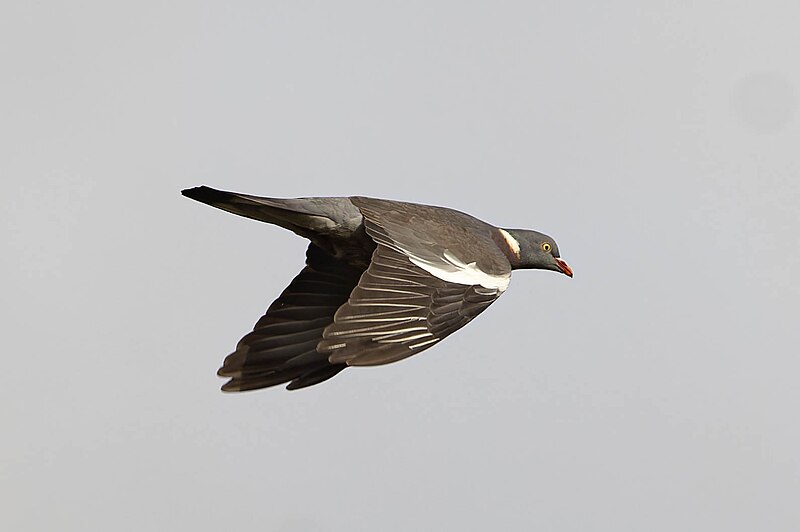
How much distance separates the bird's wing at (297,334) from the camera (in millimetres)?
12672

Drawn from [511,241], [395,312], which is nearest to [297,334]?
[511,241]

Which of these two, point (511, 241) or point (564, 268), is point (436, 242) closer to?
point (511, 241)

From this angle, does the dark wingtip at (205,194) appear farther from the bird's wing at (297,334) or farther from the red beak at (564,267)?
the red beak at (564,267)

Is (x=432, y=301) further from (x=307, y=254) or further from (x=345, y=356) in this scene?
(x=307, y=254)

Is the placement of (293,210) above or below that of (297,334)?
above

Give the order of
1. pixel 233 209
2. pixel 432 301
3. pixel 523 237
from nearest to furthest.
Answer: pixel 432 301, pixel 233 209, pixel 523 237

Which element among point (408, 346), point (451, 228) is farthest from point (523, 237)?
point (408, 346)

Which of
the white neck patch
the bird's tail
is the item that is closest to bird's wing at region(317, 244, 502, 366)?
the bird's tail

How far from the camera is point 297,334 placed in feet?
42.8

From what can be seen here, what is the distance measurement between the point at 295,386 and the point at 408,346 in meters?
2.62

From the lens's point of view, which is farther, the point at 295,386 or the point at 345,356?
the point at 295,386

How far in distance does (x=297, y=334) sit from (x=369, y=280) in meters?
2.51

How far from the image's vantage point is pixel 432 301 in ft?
35.7

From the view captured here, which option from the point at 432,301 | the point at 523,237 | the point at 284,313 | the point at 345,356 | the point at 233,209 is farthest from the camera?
the point at 523,237
